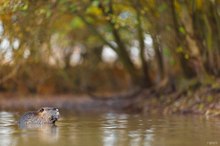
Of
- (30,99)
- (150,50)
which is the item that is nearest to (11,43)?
(150,50)

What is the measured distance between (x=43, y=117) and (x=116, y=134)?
326 cm

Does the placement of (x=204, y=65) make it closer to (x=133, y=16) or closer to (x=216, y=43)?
(x=216, y=43)

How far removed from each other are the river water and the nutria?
0.23m

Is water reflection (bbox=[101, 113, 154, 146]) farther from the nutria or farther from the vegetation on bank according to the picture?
the vegetation on bank

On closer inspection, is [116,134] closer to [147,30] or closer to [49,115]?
[49,115]

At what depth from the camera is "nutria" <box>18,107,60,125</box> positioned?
51.5ft

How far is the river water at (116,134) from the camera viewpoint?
37.5 ft

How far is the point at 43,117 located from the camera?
15844mm

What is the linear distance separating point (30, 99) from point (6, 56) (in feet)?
38.9

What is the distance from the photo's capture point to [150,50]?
28.6 metres

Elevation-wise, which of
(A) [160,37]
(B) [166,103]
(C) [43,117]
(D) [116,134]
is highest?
(A) [160,37]

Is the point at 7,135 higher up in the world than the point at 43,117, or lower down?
lower down

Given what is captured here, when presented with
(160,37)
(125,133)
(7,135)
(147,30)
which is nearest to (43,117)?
(7,135)

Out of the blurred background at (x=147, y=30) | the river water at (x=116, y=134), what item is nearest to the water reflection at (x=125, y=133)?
the river water at (x=116, y=134)
